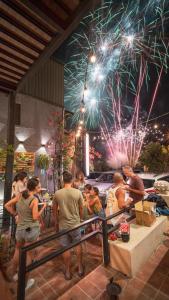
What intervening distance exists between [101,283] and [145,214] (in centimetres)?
146

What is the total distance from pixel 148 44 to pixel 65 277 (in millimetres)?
11323

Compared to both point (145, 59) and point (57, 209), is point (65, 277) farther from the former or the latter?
point (145, 59)

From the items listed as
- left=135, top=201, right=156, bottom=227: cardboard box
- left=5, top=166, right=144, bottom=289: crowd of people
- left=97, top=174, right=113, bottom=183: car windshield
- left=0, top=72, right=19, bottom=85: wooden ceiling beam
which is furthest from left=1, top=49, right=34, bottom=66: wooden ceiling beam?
left=97, top=174, right=113, bottom=183: car windshield

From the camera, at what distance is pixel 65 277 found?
3.14m

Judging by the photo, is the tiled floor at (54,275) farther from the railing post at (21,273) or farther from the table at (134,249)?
the table at (134,249)

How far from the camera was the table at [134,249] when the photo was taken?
8.91ft

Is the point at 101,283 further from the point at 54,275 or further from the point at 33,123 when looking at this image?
the point at 33,123

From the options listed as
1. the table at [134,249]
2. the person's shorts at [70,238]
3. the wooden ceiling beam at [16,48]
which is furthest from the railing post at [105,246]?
the wooden ceiling beam at [16,48]

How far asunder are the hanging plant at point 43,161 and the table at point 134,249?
6.49m

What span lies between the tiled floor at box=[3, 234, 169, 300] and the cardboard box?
525 mm

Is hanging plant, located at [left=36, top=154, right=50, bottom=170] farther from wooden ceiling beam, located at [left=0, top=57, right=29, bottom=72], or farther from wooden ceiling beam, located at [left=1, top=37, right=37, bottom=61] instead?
wooden ceiling beam, located at [left=1, top=37, right=37, bottom=61]

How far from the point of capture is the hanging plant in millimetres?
9086

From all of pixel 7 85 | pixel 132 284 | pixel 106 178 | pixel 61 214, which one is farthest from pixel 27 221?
pixel 106 178

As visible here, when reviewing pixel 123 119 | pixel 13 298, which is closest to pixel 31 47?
pixel 13 298
